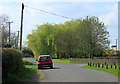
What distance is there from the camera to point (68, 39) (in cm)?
6338

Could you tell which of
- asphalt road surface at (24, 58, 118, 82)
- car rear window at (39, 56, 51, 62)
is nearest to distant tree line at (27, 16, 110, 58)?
car rear window at (39, 56, 51, 62)

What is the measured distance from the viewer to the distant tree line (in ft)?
174

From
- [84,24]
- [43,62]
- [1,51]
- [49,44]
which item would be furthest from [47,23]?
[1,51]

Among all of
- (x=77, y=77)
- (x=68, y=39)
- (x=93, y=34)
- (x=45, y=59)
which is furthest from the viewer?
(x=68, y=39)

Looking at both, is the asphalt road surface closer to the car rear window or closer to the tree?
the car rear window

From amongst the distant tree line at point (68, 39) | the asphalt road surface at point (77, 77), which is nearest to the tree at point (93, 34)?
the distant tree line at point (68, 39)

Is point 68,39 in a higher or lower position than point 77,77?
higher

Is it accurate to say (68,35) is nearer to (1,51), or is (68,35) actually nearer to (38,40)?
(38,40)

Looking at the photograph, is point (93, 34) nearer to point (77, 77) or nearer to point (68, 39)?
point (68, 39)

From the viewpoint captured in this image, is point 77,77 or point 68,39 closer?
point 77,77

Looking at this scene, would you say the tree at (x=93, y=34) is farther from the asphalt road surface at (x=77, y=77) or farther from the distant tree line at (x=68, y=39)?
the asphalt road surface at (x=77, y=77)

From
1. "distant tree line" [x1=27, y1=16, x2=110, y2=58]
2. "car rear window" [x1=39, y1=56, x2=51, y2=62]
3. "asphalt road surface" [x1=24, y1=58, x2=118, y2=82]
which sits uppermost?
"distant tree line" [x1=27, y1=16, x2=110, y2=58]

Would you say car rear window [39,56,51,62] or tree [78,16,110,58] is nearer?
car rear window [39,56,51,62]

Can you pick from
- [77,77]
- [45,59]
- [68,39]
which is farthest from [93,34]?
[77,77]
